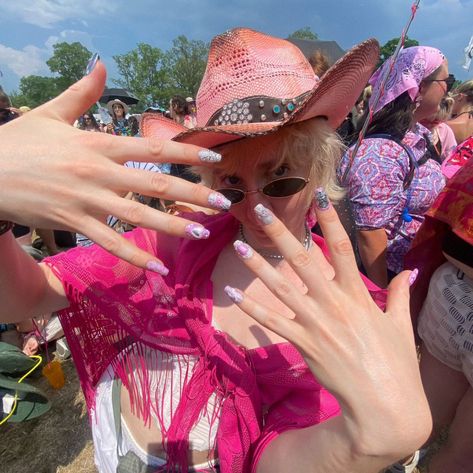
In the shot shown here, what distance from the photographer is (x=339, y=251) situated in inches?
23.1

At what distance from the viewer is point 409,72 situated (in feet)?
5.89

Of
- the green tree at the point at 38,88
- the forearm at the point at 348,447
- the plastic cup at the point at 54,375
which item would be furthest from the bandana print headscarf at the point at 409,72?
the green tree at the point at 38,88

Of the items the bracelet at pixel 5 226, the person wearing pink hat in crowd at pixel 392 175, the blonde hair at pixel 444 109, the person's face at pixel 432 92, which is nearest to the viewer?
the bracelet at pixel 5 226

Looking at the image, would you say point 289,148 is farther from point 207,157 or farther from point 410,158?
point 410,158

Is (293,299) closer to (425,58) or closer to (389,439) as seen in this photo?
(389,439)

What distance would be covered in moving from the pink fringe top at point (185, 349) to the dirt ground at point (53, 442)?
1.27 metres

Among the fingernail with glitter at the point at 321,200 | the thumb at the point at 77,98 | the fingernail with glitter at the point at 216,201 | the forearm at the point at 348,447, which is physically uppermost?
the thumb at the point at 77,98

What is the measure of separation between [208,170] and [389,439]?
843mm

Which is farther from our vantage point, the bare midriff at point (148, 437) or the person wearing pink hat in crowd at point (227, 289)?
the bare midriff at point (148, 437)

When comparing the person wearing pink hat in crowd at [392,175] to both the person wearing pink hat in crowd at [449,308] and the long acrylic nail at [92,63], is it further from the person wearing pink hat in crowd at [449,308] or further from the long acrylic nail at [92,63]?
the long acrylic nail at [92,63]

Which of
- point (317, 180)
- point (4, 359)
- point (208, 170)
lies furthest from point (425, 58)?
point (4, 359)

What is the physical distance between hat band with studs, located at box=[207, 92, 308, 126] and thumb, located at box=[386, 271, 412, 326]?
19.7 inches

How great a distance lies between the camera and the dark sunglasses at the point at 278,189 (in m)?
0.92

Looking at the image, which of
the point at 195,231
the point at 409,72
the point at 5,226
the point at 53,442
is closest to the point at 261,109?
the point at 195,231
